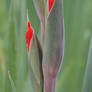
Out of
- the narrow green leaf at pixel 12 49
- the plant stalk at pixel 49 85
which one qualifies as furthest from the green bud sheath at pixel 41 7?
the narrow green leaf at pixel 12 49

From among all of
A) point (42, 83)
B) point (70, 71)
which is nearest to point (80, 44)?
point (70, 71)

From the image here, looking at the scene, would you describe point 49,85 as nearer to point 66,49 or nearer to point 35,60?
point 35,60

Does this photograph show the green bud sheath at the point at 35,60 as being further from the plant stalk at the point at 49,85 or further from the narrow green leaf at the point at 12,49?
the narrow green leaf at the point at 12,49

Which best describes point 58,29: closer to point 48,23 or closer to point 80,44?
point 48,23

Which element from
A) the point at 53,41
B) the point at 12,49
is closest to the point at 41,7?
the point at 53,41

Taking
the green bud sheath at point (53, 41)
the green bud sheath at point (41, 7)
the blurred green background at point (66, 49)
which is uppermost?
the green bud sheath at point (41, 7)
